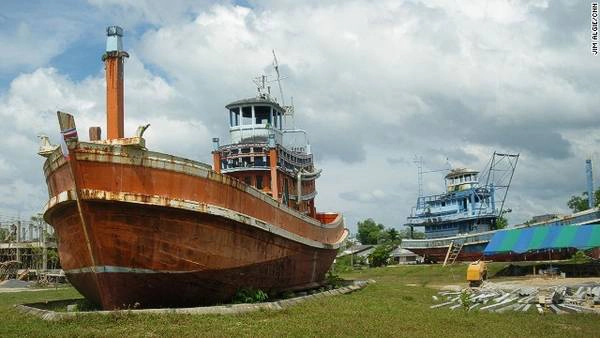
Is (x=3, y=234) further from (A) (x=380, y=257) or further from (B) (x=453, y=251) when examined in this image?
(B) (x=453, y=251)

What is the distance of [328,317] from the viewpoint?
11.8 metres

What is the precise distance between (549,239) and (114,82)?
87.5 ft

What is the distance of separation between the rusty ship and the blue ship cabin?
126 ft

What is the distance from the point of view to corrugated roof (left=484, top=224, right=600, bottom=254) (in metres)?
29.8

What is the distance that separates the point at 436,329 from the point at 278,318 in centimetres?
312

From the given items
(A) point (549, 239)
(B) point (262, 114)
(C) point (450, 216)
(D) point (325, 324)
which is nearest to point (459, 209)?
(C) point (450, 216)

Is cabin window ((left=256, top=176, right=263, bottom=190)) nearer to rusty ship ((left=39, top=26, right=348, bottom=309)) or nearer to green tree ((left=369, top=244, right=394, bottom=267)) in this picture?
rusty ship ((left=39, top=26, right=348, bottom=309))

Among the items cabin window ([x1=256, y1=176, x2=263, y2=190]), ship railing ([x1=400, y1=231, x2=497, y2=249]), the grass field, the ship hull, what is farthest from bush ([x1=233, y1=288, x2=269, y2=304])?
ship railing ([x1=400, y1=231, x2=497, y2=249])

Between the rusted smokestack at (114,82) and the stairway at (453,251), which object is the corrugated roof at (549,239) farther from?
the rusted smokestack at (114,82)

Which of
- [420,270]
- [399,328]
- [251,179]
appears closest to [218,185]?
[399,328]

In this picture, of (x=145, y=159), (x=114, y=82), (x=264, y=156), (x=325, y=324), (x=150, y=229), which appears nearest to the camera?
(x=325, y=324)

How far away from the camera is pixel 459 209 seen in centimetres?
5106

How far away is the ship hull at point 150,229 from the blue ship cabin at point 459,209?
39545mm

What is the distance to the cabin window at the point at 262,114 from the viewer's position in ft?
69.8
